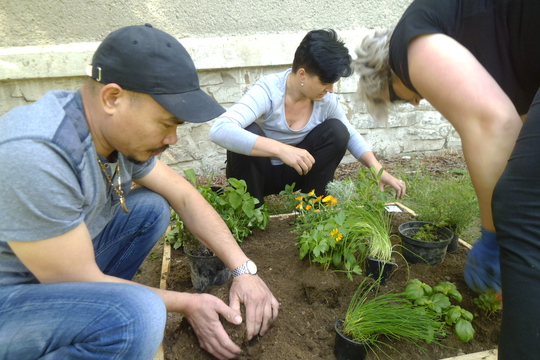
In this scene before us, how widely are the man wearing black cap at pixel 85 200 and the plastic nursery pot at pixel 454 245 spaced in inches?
61.1

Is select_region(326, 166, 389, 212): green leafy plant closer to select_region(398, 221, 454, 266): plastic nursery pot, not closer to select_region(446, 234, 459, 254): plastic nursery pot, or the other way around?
select_region(398, 221, 454, 266): plastic nursery pot

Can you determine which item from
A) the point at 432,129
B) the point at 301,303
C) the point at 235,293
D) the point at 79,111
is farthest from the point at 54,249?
the point at 432,129

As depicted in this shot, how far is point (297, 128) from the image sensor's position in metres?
3.03

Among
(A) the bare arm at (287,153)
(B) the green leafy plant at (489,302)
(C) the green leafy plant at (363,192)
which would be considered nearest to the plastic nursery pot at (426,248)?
(C) the green leafy plant at (363,192)

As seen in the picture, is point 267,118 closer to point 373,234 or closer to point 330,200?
point 330,200

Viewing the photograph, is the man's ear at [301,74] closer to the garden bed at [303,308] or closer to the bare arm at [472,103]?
the garden bed at [303,308]

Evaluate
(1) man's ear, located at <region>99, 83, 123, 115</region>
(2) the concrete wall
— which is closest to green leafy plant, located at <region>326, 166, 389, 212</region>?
(1) man's ear, located at <region>99, 83, 123, 115</region>

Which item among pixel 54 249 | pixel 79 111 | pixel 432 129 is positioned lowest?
pixel 432 129

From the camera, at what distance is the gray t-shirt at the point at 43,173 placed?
1.17m

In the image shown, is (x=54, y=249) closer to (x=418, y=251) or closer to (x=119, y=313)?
(x=119, y=313)

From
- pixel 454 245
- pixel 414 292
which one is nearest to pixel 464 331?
pixel 414 292

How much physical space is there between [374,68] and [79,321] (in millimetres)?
1585

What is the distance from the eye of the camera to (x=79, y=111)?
1.40 m

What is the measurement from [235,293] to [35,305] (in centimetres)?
79
